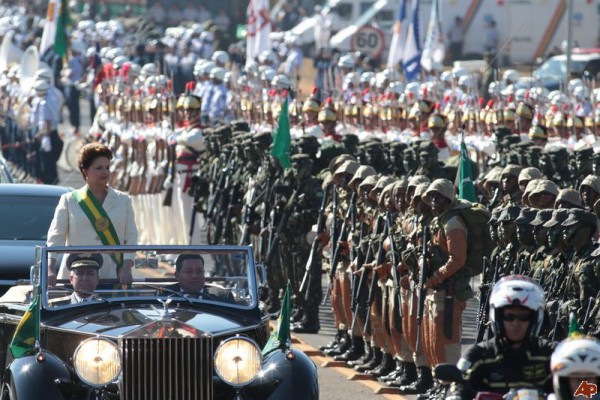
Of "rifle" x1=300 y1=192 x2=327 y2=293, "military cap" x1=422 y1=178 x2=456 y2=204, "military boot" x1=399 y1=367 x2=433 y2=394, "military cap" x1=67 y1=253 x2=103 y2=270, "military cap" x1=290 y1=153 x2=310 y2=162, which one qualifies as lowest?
"military boot" x1=399 y1=367 x2=433 y2=394

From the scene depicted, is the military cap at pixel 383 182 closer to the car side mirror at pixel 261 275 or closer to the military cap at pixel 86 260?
the car side mirror at pixel 261 275

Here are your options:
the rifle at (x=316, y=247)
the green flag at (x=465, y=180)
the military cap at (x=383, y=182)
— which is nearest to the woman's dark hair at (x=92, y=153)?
the military cap at (x=383, y=182)

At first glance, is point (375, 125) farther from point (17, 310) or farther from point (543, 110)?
point (17, 310)

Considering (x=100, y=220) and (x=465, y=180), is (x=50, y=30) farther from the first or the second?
(x=100, y=220)

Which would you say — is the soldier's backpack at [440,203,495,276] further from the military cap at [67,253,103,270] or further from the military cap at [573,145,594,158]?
the military cap at [573,145,594,158]

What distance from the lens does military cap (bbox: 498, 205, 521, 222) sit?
1247 centimetres

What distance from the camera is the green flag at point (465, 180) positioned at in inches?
665

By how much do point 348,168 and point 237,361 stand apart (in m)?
5.96

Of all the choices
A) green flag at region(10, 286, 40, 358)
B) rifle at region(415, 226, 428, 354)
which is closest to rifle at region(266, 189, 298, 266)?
rifle at region(415, 226, 428, 354)

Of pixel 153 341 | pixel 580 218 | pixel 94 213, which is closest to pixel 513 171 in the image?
pixel 580 218

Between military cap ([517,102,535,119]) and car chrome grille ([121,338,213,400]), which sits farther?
military cap ([517,102,535,119])

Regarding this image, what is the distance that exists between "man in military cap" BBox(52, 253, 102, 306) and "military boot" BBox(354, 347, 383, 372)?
4.60 m

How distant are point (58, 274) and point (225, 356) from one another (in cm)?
128

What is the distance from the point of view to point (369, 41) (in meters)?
49.6
